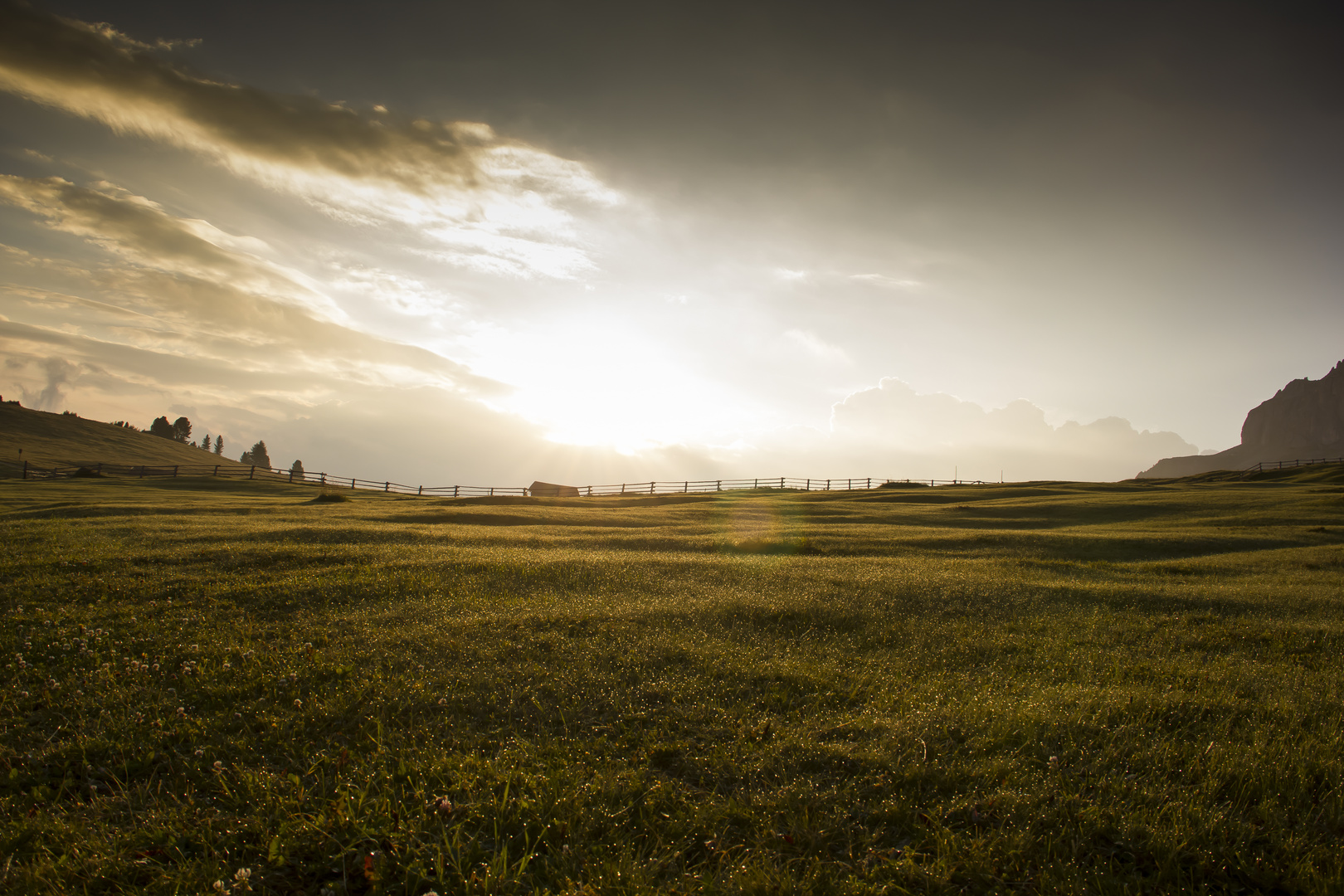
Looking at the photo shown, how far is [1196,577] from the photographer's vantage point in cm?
1903

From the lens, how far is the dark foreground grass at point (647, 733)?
4.76 meters

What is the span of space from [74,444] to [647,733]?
478ft

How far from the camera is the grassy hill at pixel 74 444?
301 feet

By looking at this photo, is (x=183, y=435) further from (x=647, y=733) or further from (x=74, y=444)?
(x=647, y=733)

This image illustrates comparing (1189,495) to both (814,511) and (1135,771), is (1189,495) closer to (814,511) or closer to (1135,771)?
(814,511)

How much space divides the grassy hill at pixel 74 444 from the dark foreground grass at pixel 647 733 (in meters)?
104

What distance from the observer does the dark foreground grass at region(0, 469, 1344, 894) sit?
4762mm

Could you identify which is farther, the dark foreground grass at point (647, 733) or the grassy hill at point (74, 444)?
the grassy hill at point (74, 444)

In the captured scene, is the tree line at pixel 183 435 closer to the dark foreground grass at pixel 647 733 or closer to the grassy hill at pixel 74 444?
the grassy hill at pixel 74 444

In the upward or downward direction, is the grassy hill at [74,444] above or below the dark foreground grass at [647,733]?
above

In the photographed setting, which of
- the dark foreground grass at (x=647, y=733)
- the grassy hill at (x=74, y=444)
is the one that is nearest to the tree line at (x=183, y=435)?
the grassy hill at (x=74, y=444)

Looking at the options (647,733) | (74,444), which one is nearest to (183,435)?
(74,444)

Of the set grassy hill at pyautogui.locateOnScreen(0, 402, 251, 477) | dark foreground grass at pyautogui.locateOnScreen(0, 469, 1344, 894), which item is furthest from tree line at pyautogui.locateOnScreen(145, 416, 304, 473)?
dark foreground grass at pyautogui.locateOnScreen(0, 469, 1344, 894)

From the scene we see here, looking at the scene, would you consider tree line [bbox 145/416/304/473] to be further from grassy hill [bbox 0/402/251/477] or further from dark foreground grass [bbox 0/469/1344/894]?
dark foreground grass [bbox 0/469/1344/894]
